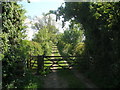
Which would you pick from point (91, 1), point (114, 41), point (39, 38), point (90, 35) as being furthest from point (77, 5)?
point (39, 38)

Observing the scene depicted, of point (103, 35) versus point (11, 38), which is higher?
point (103, 35)

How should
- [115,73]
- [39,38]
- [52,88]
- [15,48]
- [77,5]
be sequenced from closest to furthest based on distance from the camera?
1. [115,73]
2. [52,88]
3. [15,48]
4. [77,5]
5. [39,38]

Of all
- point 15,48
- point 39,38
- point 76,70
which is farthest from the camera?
point 39,38

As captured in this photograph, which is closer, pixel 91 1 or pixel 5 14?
pixel 5 14

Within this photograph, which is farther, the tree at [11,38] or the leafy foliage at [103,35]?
the tree at [11,38]

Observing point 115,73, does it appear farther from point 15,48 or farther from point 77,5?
point 15,48

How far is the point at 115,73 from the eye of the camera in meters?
4.71

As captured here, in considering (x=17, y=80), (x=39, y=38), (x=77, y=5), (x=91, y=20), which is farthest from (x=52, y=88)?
(x=39, y=38)

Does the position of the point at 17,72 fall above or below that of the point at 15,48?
below

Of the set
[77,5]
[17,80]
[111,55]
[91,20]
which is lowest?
[17,80]

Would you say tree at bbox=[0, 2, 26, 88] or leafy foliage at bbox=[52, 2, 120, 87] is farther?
tree at bbox=[0, 2, 26, 88]

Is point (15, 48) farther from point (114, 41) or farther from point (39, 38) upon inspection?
point (39, 38)

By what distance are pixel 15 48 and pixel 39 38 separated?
42.2 ft

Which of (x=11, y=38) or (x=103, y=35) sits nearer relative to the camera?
(x=103, y=35)
